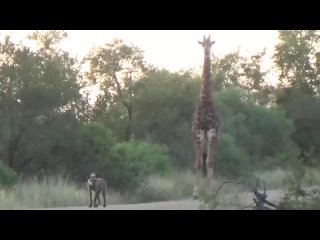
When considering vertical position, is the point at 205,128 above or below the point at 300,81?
below

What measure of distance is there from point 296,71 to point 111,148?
42.8 feet

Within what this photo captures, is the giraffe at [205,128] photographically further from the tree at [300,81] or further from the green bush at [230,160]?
the tree at [300,81]

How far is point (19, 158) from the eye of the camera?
53.1 ft

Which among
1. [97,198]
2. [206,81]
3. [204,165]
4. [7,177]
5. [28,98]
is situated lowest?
[97,198]

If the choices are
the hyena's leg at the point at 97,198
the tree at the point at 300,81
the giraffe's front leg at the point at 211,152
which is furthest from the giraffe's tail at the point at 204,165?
the tree at the point at 300,81

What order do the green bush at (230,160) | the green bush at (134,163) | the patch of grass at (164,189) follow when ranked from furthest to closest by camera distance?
1. the green bush at (230,160)
2. the green bush at (134,163)
3. the patch of grass at (164,189)

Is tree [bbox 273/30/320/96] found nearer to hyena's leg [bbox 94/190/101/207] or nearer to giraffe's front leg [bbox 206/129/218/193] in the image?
giraffe's front leg [bbox 206/129/218/193]

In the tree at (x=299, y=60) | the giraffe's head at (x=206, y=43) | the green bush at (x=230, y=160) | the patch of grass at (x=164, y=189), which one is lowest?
the patch of grass at (x=164, y=189)

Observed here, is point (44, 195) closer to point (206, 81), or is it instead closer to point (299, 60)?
point (206, 81)

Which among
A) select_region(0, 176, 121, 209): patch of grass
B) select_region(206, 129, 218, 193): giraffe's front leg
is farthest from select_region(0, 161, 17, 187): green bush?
select_region(206, 129, 218, 193): giraffe's front leg

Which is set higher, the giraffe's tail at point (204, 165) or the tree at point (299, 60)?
the tree at point (299, 60)

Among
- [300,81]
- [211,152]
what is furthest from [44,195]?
[300,81]

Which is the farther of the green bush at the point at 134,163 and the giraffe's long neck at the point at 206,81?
the green bush at the point at 134,163
